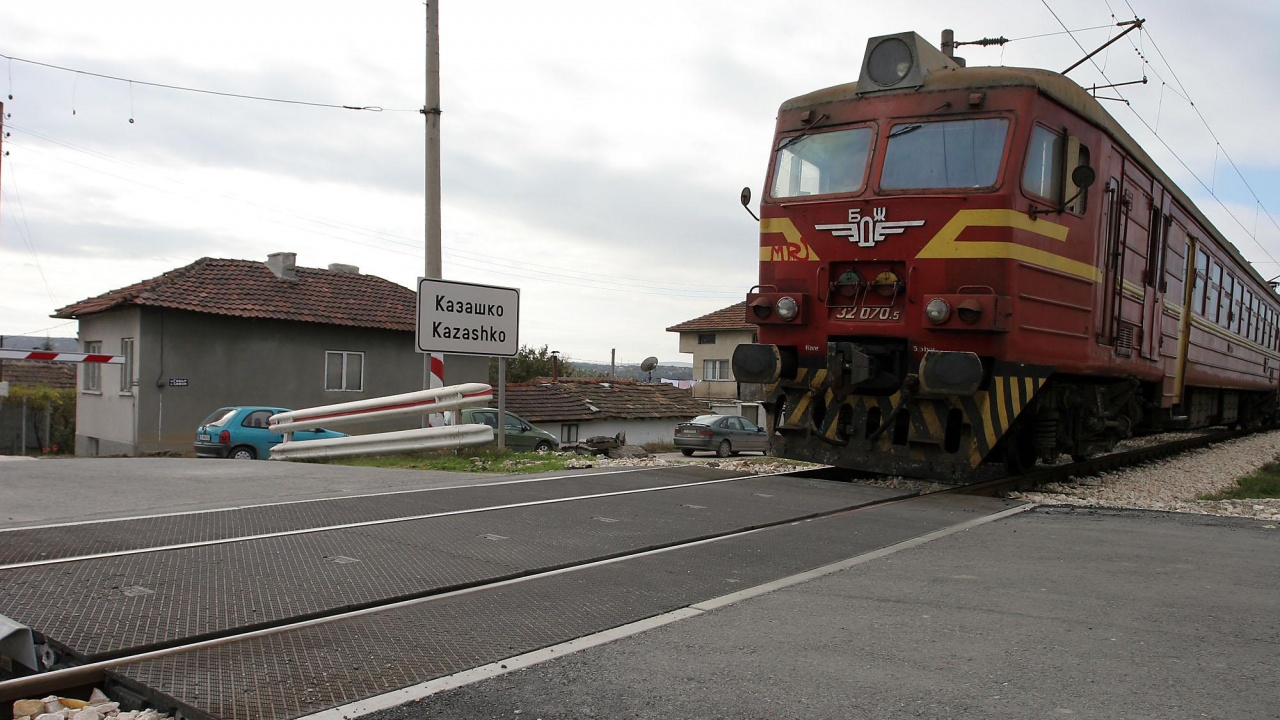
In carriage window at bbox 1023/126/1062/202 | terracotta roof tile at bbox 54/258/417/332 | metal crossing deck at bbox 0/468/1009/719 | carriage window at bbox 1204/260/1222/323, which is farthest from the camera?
terracotta roof tile at bbox 54/258/417/332

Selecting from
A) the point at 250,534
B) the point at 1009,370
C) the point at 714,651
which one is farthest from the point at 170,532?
the point at 1009,370

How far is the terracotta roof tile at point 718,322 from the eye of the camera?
57778mm

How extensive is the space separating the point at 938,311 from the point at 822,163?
6.73 feet

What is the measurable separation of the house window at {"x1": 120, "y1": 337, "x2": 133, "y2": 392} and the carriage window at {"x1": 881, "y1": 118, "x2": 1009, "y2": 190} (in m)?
21.9

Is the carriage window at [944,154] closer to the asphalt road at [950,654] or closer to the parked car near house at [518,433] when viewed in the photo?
the asphalt road at [950,654]

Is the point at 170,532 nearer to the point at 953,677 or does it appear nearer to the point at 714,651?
Result: the point at 714,651

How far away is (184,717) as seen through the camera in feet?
10.4

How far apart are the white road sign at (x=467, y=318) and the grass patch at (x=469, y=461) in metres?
1.41

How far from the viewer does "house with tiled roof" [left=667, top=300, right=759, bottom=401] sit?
58.3 m

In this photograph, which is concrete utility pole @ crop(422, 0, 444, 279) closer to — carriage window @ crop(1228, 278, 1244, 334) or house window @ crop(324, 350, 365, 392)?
carriage window @ crop(1228, 278, 1244, 334)

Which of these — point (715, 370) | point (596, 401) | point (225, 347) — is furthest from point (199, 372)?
point (715, 370)

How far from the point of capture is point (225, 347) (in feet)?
84.2

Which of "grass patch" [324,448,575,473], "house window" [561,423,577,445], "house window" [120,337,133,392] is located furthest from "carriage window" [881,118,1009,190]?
"house window" [561,423,577,445]

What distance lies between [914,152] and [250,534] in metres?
6.64
